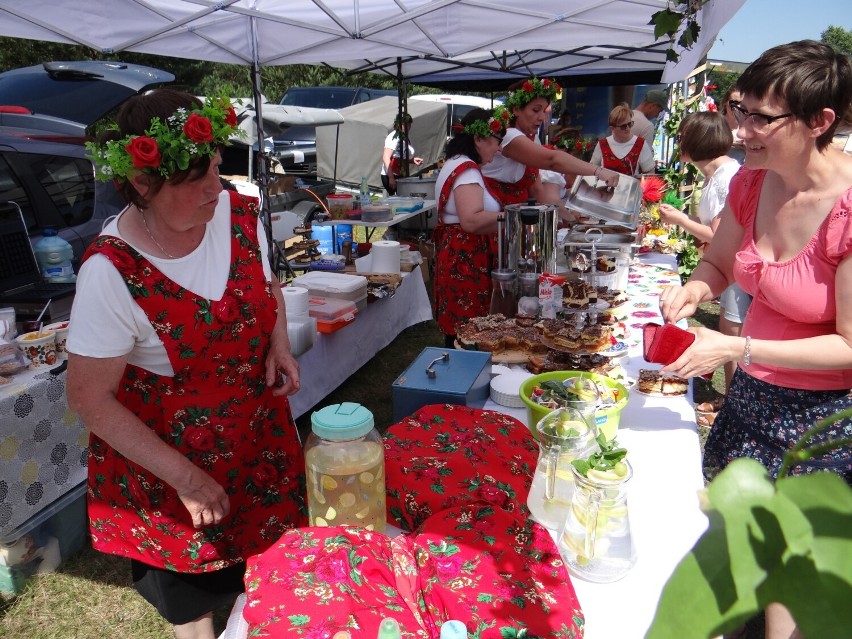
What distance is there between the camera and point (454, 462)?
57.5 inches

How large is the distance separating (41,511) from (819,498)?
9.81 ft

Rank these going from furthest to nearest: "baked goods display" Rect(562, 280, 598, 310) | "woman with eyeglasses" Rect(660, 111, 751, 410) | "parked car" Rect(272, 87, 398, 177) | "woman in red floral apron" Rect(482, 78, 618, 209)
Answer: "parked car" Rect(272, 87, 398, 177) → "woman in red floral apron" Rect(482, 78, 618, 209) → "woman with eyeglasses" Rect(660, 111, 751, 410) → "baked goods display" Rect(562, 280, 598, 310)

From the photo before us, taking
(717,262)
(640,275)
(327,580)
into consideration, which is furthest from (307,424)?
(327,580)

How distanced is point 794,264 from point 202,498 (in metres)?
1.66

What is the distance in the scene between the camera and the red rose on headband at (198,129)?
1455 mm

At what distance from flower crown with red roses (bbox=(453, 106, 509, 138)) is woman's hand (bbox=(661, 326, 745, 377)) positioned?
7.53ft

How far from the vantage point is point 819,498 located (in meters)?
0.30

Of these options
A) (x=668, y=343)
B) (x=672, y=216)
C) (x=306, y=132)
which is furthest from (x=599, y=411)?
(x=306, y=132)

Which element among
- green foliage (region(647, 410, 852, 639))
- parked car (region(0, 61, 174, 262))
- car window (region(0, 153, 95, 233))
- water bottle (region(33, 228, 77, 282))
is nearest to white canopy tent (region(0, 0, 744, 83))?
→ parked car (region(0, 61, 174, 262))

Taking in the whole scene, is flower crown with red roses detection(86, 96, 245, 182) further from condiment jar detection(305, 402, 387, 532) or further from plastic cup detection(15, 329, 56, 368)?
plastic cup detection(15, 329, 56, 368)

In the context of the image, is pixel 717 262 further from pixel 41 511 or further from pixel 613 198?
pixel 41 511

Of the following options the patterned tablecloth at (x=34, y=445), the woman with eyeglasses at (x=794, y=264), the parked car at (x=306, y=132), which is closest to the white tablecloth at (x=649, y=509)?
the woman with eyeglasses at (x=794, y=264)

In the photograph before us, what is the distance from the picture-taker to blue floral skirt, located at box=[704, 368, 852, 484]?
1.57 metres

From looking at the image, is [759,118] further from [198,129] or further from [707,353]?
[198,129]
